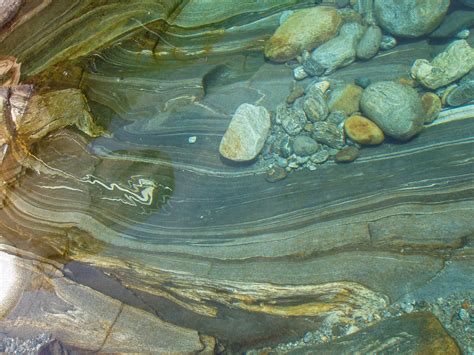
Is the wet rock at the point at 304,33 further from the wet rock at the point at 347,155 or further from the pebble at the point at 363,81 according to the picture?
the wet rock at the point at 347,155

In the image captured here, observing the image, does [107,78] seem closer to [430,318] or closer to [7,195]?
[7,195]

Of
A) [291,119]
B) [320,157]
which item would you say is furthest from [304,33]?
[320,157]

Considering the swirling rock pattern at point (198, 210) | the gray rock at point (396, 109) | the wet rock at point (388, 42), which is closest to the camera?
the swirling rock pattern at point (198, 210)

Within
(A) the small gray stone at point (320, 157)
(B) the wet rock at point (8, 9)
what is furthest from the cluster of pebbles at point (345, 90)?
(B) the wet rock at point (8, 9)

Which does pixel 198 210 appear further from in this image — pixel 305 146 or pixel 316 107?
pixel 316 107

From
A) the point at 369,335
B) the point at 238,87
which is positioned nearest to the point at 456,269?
the point at 369,335

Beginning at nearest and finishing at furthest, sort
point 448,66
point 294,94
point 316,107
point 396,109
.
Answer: point 396,109 < point 448,66 < point 316,107 < point 294,94

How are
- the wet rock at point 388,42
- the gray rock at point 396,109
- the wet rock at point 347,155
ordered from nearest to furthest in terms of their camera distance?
the gray rock at point 396,109
the wet rock at point 347,155
the wet rock at point 388,42
